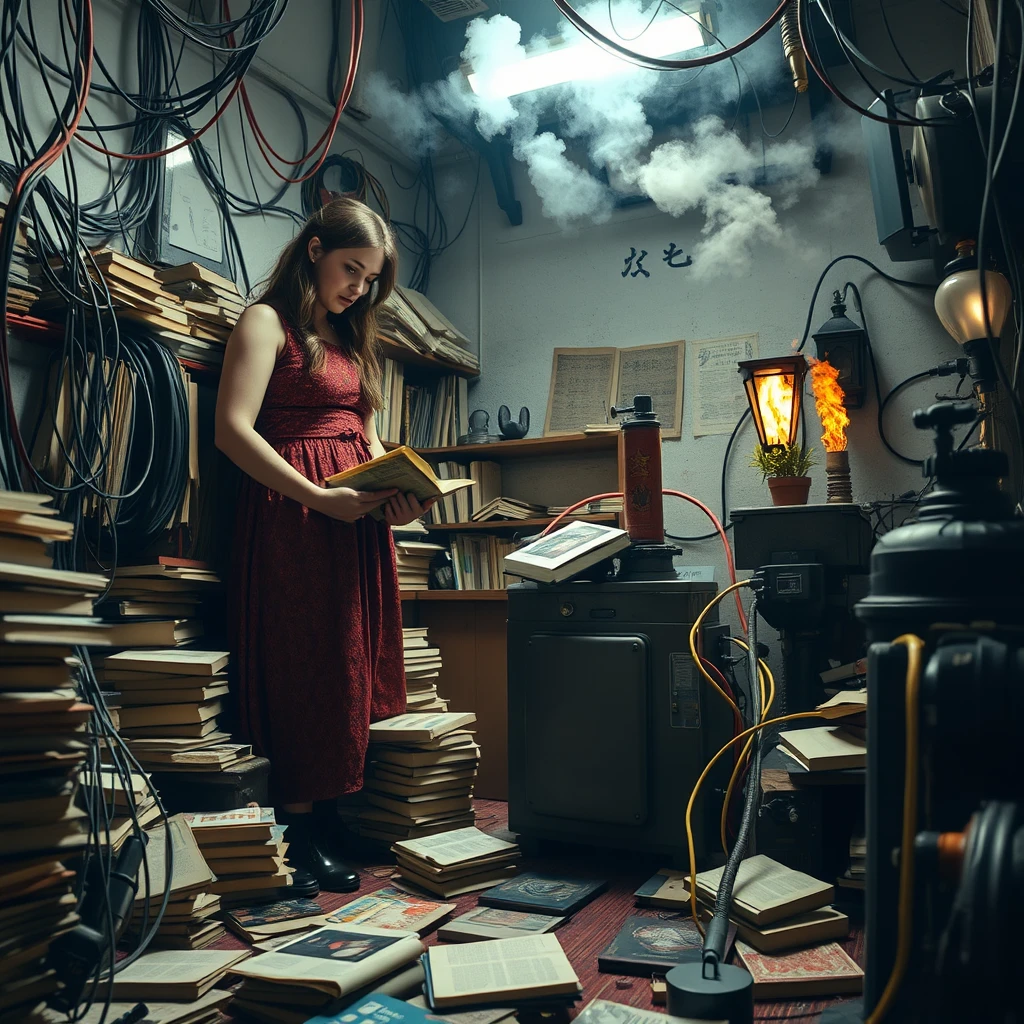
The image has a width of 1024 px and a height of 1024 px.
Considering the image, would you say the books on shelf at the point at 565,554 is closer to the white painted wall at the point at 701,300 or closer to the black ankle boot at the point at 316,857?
the black ankle boot at the point at 316,857

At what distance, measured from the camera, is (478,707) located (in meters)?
3.44

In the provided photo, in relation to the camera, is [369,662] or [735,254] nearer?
[369,662]

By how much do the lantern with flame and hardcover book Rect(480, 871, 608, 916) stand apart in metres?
1.40

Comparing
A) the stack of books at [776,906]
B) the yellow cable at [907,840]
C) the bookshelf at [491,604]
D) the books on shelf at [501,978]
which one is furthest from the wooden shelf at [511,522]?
the yellow cable at [907,840]

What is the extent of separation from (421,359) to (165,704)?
6.21 feet

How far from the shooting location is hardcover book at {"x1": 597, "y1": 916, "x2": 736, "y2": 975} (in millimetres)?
1630

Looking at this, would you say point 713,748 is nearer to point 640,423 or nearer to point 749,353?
point 640,423

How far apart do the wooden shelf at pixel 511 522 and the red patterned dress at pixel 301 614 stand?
3.51 ft

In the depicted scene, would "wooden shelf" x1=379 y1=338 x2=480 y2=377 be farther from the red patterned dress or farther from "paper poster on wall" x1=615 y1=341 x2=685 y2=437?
the red patterned dress

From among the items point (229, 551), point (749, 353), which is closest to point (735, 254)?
point (749, 353)

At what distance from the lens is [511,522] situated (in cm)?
342

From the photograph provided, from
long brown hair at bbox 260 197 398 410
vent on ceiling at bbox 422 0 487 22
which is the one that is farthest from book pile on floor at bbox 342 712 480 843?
vent on ceiling at bbox 422 0 487 22

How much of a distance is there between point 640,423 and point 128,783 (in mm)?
1536

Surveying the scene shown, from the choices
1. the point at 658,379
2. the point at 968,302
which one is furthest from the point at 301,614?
the point at 658,379
